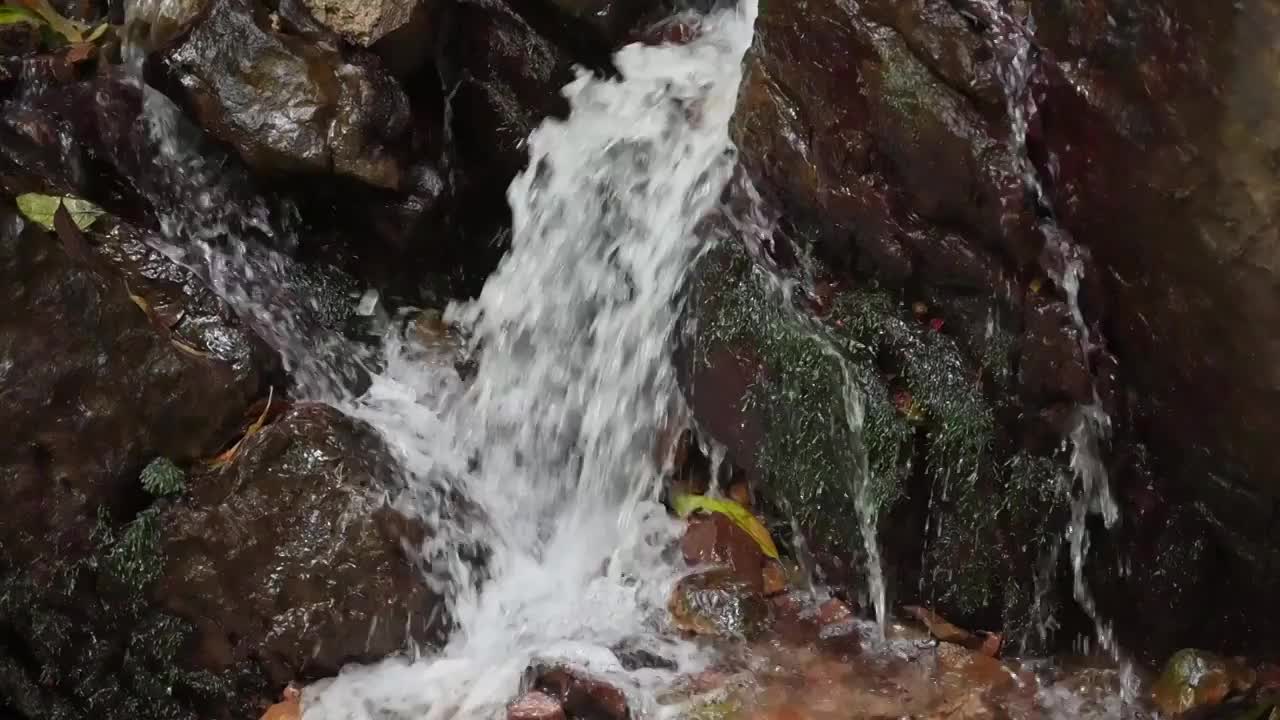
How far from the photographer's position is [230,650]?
11.6 ft

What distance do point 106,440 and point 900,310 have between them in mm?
3106

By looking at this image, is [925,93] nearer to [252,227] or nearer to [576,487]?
[576,487]

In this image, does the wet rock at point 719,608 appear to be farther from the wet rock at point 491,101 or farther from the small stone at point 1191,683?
the wet rock at point 491,101

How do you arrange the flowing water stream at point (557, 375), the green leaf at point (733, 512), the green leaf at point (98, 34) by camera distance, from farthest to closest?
the green leaf at point (98, 34) < the green leaf at point (733, 512) < the flowing water stream at point (557, 375)

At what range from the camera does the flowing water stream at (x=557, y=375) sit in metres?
3.79

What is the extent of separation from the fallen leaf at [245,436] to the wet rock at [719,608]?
189 cm

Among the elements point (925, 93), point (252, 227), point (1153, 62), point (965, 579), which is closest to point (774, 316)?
point (925, 93)

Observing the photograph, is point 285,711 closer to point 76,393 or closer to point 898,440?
point 76,393

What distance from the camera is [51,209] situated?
3898 millimetres

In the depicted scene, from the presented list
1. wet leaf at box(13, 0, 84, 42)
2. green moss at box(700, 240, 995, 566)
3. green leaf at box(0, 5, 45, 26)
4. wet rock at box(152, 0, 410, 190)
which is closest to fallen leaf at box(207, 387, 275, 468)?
wet rock at box(152, 0, 410, 190)

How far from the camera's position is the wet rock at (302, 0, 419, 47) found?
4.53 meters

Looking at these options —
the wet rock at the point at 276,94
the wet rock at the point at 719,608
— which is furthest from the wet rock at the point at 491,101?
the wet rock at the point at 719,608

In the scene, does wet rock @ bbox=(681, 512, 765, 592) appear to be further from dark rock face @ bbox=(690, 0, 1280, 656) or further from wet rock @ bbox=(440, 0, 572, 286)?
wet rock @ bbox=(440, 0, 572, 286)

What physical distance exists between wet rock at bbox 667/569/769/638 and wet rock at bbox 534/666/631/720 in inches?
25.0
